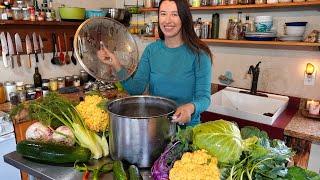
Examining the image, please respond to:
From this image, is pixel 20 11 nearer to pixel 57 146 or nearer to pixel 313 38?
pixel 57 146

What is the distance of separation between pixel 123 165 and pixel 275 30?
1.70 meters

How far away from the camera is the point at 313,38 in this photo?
5.77 ft

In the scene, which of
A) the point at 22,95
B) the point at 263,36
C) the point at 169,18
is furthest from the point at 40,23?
the point at 263,36

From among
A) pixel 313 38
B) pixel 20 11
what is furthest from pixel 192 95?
pixel 20 11

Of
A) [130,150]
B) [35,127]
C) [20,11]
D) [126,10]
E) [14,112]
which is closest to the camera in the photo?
[130,150]

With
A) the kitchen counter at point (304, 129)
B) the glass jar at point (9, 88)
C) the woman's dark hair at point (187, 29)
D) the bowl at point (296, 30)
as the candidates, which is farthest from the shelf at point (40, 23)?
the kitchen counter at point (304, 129)

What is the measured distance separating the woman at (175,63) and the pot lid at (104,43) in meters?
0.04

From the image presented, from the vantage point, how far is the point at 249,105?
2152mm

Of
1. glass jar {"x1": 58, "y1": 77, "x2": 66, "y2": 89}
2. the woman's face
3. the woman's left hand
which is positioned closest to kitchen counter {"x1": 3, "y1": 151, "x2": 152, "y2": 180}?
the woman's left hand

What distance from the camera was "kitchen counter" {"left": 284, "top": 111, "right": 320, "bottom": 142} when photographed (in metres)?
1.52

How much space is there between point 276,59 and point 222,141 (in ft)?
5.36

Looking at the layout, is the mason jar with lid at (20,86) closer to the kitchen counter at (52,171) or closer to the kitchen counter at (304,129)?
the kitchen counter at (52,171)

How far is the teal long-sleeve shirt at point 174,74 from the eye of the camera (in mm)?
1287

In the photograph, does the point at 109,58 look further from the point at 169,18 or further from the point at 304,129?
the point at 304,129
